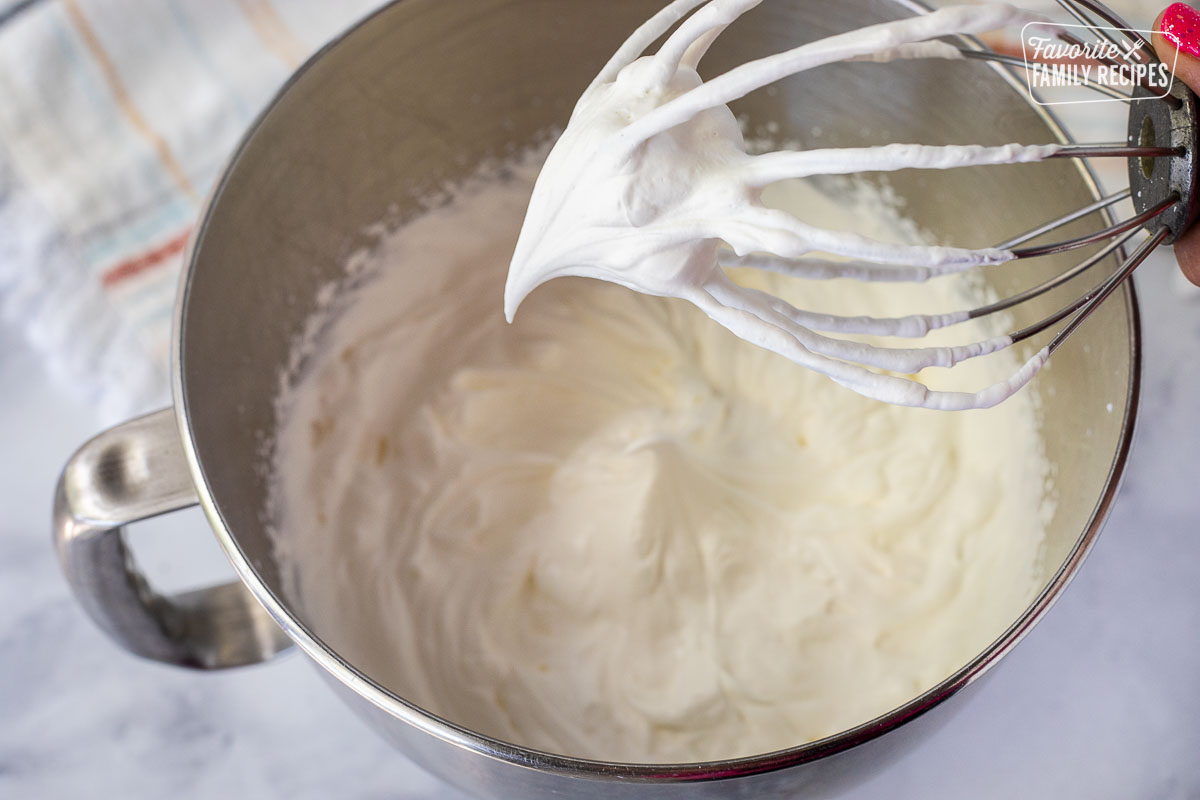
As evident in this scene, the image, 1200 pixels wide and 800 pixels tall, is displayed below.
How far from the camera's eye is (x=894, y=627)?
31.7 inches

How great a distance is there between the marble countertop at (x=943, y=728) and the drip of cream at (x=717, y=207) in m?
0.35

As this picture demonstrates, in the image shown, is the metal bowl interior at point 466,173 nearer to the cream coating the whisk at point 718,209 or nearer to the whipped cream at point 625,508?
the whipped cream at point 625,508

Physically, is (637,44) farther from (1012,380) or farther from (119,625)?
(119,625)

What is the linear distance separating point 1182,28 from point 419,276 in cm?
63

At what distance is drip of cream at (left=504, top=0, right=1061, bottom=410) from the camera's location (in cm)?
48

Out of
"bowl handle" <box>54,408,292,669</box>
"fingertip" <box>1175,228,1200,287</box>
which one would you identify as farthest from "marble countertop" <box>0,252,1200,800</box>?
"fingertip" <box>1175,228,1200,287</box>

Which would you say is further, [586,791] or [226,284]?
[226,284]

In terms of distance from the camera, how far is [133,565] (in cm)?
73

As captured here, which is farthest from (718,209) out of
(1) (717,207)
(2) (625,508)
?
(2) (625,508)

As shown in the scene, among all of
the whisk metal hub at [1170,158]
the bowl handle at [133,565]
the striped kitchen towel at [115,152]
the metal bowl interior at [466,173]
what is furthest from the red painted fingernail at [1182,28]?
the striped kitchen towel at [115,152]

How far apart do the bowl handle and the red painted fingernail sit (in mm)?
617

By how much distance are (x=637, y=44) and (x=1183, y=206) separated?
321 millimetres

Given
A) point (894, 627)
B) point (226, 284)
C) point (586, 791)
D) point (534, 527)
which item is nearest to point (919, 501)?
point (894, 627)

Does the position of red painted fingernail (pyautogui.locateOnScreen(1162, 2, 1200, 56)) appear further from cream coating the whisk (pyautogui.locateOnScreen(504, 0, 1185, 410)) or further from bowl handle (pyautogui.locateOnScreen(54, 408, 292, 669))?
bowl handle (pyautogui.locateOnScreen(54, 408, 292, 669))
